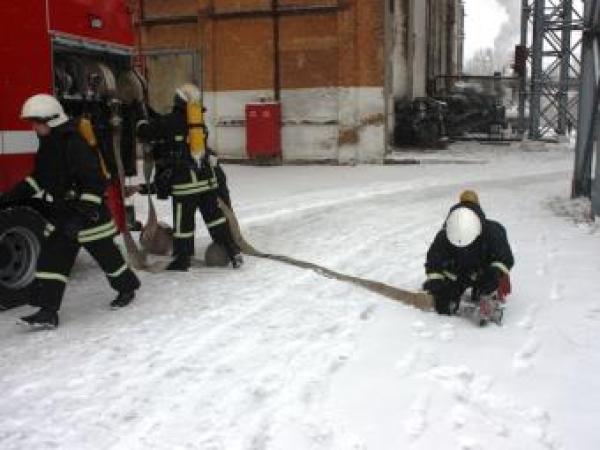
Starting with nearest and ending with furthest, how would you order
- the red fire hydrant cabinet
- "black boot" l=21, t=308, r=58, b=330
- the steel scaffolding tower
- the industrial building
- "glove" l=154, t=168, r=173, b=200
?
"black boot" l=21, t=308, r=58, b=330 < "glove" l=154, t=168, r=173, b=200 < the steel scaffolding tower < the industrial building < the red fire hydrant cabinet

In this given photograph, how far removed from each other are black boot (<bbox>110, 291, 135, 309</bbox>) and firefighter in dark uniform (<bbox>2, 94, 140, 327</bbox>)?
1.54 ft

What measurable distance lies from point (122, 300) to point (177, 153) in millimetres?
1692

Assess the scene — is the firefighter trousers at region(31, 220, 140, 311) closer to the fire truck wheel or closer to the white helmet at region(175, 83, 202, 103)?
the fire truck wheel

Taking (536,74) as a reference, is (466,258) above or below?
below

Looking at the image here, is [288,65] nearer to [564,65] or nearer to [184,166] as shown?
[184,166]

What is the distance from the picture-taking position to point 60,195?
5.55 meters

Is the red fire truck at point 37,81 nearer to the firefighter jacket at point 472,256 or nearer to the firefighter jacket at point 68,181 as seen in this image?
the firefighter jacket at point 68,181

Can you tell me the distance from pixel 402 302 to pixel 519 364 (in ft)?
5.03

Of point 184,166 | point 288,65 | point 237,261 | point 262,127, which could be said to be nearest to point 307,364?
point 237,261

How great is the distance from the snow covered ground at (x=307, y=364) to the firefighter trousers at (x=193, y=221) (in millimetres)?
284

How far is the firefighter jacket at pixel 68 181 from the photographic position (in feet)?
18.0

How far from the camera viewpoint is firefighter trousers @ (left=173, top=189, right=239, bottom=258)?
7.11 metres

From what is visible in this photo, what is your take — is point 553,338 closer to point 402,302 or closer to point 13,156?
point 402,302

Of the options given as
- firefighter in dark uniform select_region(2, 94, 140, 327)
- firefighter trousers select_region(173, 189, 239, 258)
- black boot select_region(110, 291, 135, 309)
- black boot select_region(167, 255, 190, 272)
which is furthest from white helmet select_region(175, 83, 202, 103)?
black boot select_region(110, 291, 135, 309)
